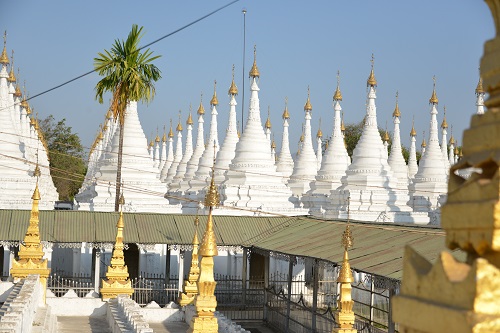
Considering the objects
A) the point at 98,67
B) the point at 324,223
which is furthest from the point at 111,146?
the point at 324,223

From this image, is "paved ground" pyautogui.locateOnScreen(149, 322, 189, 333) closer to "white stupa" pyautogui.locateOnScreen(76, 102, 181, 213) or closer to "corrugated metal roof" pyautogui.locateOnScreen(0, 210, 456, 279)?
"corrugated metal roof" pyautogui.locateOnScreen(0, 210, 456, 279)

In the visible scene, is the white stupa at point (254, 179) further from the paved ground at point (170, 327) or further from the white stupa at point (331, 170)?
the paved ground at point (170, 327)

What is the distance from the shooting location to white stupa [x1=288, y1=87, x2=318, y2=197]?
36.6 metres

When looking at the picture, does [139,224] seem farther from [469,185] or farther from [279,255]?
[469,185]

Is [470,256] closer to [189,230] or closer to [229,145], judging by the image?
[189,230]

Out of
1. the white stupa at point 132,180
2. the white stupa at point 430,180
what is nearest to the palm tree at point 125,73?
the white stupa at point 132,180

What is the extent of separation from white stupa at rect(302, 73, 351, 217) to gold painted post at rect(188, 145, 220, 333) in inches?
731

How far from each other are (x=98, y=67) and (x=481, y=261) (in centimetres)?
2613

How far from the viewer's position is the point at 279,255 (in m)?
21.4

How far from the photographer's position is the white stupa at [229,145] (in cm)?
3294

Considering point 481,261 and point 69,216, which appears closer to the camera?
point 481,261

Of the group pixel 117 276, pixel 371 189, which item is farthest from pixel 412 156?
pixel 117 276

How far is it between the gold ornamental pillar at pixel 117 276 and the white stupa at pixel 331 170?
36.5 ft

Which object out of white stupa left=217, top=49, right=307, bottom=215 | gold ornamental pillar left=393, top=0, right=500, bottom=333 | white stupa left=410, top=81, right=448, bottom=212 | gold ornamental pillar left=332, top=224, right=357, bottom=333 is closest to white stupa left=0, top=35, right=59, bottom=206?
white stupa left=217, top=49, right=307, bottom=215
